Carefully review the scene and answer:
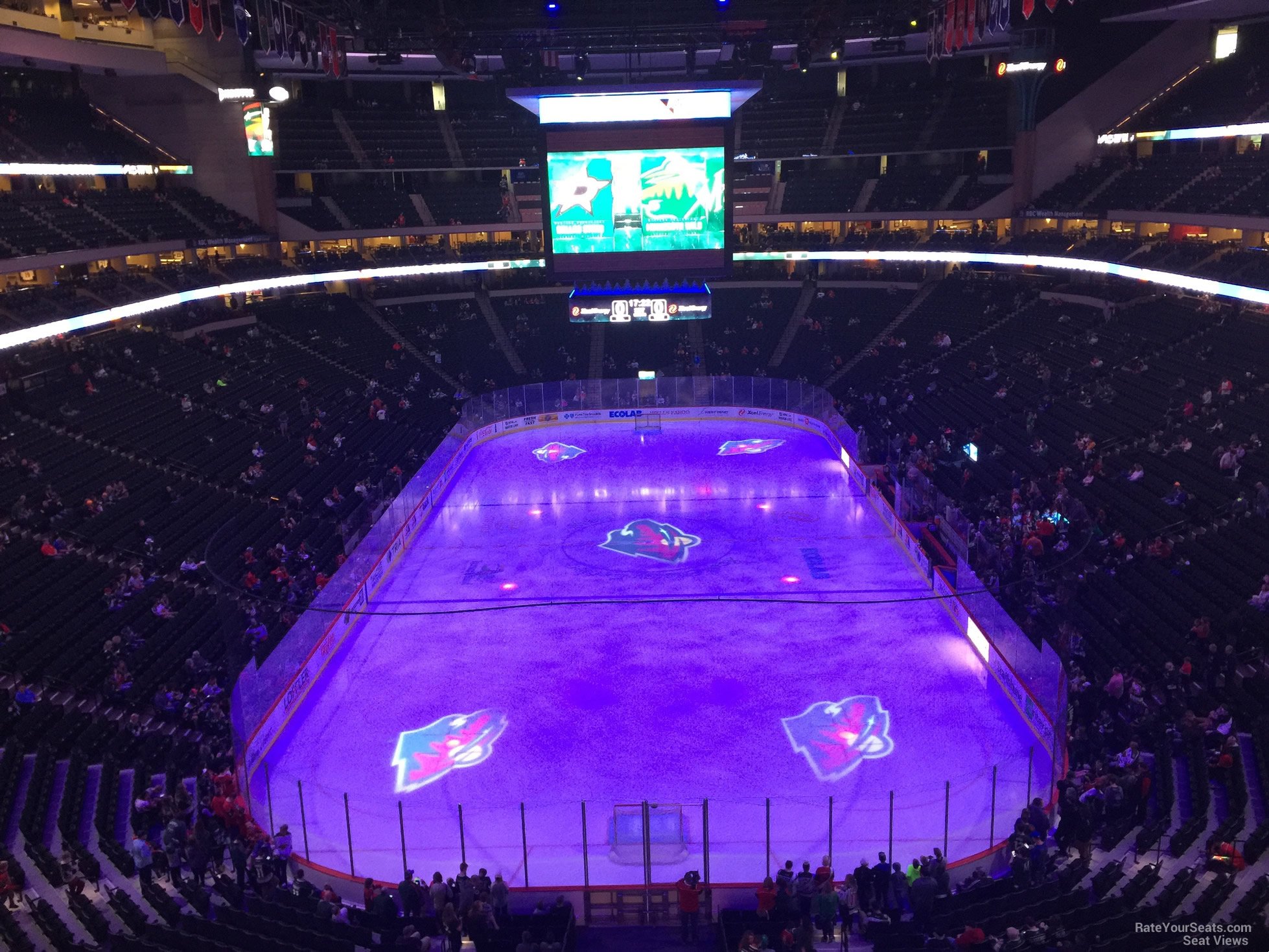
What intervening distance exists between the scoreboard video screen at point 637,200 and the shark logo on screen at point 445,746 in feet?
46.6

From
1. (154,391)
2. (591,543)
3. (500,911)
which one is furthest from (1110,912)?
(154,391)

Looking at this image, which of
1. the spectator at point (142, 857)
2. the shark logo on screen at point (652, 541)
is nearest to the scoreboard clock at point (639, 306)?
the shark logo on screen at point (652, 541)

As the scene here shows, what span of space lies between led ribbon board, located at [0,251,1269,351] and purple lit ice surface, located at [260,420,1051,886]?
11727mm

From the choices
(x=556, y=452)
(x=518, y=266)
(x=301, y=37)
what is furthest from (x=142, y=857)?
(x=518, y=266)

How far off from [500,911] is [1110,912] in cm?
693

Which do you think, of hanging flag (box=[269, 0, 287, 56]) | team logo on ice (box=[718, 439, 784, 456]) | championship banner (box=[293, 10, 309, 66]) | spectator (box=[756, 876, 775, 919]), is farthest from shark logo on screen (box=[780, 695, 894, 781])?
team logo on ice (box=[718, 439, 784, 456])

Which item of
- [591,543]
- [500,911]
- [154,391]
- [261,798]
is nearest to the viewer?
[500,911]

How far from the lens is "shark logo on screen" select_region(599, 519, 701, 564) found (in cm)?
2684

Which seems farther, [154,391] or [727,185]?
[154,391]

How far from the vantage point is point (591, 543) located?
27828 mm

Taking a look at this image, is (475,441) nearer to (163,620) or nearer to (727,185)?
(727,185)

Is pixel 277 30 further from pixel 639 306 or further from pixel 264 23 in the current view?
pixel 639 306

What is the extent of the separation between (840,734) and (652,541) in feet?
36.3

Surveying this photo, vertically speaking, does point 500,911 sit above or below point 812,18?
below
